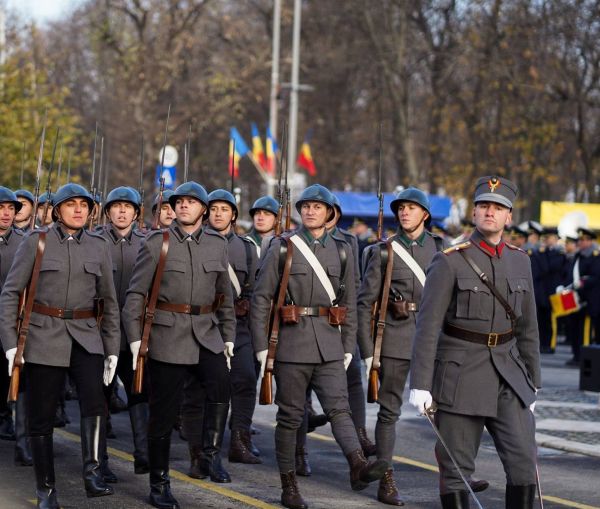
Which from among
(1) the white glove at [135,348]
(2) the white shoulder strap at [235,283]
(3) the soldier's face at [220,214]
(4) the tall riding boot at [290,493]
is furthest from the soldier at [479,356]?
(2) the white shoulder strap at [235,283]

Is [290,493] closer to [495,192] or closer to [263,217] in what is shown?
[495,192]

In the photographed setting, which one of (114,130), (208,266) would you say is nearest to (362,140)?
(114,130)

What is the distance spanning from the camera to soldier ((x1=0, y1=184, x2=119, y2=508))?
920 centimetres

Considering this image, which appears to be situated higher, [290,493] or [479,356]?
[479,356]

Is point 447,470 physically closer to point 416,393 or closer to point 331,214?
point 416,393

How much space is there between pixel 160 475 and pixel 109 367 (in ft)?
2.50

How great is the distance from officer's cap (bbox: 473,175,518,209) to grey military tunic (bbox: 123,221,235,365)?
2.47 meters

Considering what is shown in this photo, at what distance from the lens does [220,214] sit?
1162cm

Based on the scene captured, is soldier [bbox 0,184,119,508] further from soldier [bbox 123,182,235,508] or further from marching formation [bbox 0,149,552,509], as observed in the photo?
soldier [bbox 123,182,235,508]

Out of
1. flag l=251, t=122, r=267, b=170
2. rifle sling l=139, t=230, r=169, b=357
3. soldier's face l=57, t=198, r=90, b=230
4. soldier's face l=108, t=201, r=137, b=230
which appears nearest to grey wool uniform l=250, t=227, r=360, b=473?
rifle sling l=139, t=230, r=169, b=357

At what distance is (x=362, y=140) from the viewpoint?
52031mm

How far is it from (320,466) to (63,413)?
3.04 meters

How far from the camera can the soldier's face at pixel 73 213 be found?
A: 943cm

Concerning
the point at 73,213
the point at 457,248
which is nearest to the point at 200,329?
the point at 73,213
